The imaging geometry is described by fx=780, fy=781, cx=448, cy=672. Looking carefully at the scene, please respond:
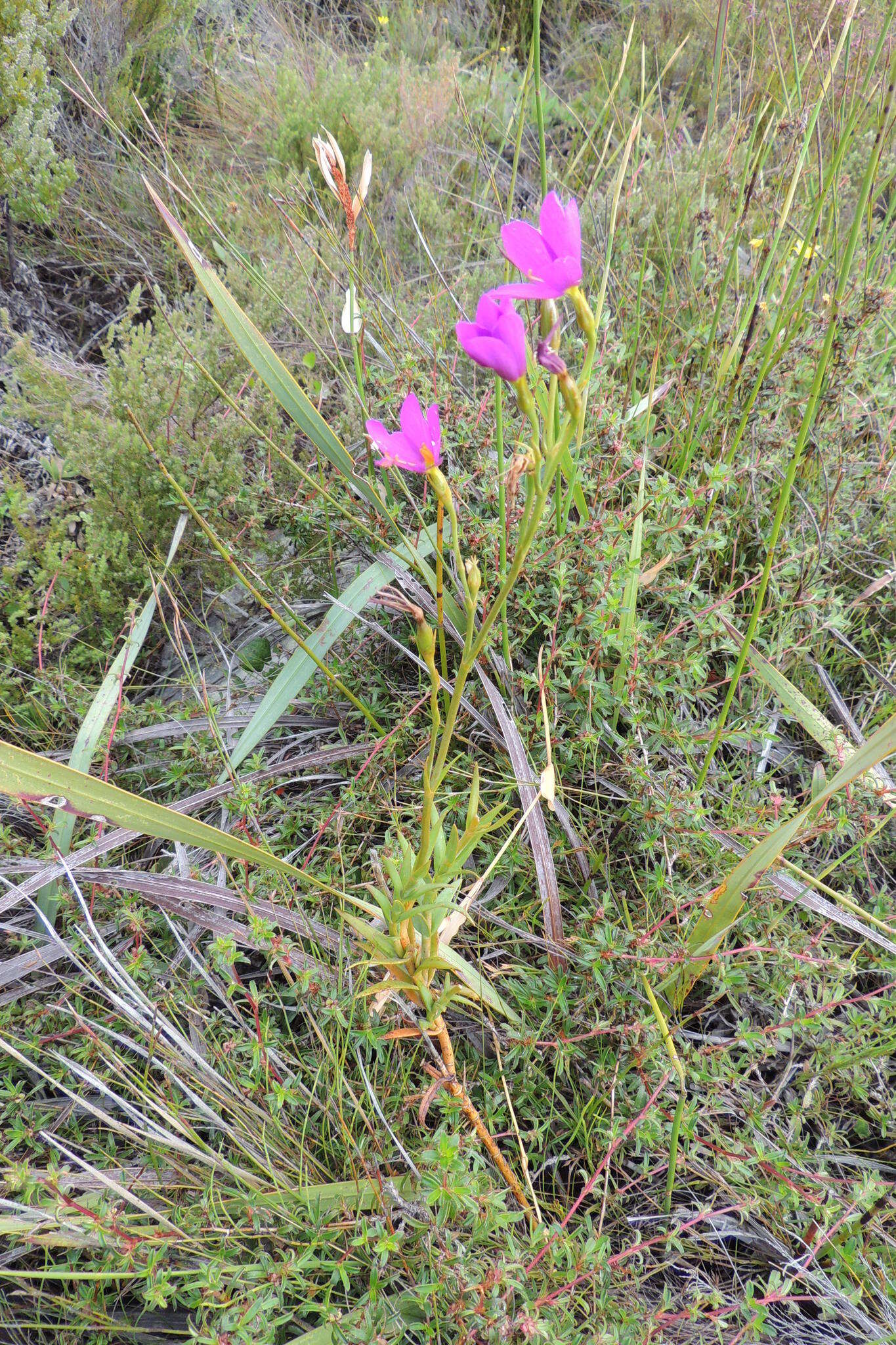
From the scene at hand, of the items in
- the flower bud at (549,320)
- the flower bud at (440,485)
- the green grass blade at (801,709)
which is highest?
the flower bud at (549,320)

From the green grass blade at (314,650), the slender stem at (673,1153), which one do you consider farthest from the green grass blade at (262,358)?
the slender stem at (673,1153)

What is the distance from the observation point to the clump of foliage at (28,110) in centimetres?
219

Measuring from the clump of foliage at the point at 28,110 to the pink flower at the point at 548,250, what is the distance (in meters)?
2.27

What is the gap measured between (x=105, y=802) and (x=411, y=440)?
525mm

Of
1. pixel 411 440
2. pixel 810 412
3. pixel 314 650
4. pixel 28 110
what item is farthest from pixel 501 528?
pixel 28 110

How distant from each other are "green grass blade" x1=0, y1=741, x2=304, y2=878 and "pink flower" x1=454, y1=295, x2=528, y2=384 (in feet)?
1.90

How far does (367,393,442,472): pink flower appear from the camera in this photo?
810 millimetres

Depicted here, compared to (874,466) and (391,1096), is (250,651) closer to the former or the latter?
Answer: (391,1096)

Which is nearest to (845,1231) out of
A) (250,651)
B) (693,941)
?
(693,941)

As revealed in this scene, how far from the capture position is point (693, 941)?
1129mm

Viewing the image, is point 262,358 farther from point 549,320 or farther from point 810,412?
point 810,412

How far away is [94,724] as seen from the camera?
1467 mm

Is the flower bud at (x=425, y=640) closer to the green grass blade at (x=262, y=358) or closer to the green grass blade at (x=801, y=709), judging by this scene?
the green grass blade at (x=262, y=358)

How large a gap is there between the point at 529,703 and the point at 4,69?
2.33m
